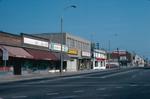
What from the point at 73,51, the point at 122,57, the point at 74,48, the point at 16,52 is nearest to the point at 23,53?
the point at 16,52

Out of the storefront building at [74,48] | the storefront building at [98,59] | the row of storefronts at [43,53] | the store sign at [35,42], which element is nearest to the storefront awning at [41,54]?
the row of storefronts at [43,53]

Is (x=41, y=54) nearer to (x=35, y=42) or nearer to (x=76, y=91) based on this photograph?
(x=35, y=42)

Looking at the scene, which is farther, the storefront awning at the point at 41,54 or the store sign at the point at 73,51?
the store sign at the point at 73,51

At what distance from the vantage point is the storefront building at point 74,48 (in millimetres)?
76500

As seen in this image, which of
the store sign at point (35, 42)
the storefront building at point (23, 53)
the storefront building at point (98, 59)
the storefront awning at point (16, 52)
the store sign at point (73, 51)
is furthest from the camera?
the storefront building at point (98, 59)

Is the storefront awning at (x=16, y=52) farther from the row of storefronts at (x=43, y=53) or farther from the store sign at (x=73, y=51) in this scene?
the store sign at (x=73, y=51)

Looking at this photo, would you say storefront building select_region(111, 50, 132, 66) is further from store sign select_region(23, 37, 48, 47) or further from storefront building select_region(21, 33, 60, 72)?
store sign select_region(23, 37, 48, 47)

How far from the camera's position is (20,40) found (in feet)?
173

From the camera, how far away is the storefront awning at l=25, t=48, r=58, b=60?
54000mm

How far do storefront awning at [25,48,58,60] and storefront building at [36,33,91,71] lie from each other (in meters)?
6.79

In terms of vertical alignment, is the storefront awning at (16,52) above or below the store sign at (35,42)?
below

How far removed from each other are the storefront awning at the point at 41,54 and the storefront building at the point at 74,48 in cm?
679

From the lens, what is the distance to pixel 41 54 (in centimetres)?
5784

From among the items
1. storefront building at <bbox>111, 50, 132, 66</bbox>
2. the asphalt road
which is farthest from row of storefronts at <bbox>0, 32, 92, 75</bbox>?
storefront building at <bbox>111, 50, 132, 66</bbox>
